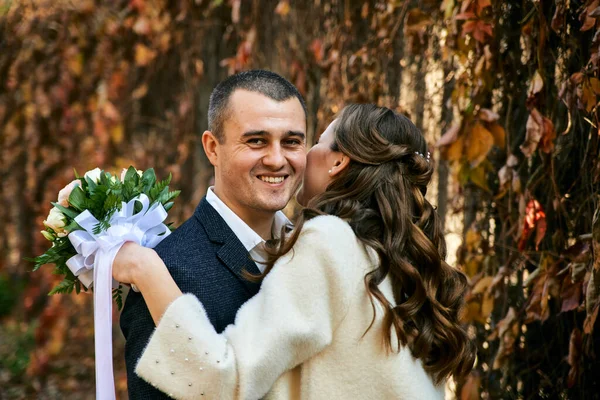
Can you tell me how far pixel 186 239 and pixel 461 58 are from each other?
47.1 inches

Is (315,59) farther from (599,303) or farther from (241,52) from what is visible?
(599,303)

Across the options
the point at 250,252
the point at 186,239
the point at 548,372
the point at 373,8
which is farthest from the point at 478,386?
the point at 373,8

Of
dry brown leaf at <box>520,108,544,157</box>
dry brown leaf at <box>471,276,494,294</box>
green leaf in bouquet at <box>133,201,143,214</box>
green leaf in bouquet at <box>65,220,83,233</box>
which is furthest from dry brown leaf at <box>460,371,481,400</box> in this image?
green leaf in bouquet at <box>65,220,83,233</box>

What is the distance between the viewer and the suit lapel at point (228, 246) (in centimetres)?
216

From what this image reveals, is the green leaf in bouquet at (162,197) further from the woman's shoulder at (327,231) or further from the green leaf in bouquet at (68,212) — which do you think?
the woman's shoulder at (327,231)

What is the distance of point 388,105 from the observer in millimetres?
3627

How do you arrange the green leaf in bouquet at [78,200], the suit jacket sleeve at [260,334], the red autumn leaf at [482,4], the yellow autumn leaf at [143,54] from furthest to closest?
the yellow autumn leaf at [143,54], the red autumn leaf at [482,4], the green leaf in bouquet at [78,200], the suit jacket sleeve at [260,334]

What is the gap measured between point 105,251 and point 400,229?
77 centimetres

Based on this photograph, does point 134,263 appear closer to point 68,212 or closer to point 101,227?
point 101,227

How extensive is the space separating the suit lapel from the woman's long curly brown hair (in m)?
0.10

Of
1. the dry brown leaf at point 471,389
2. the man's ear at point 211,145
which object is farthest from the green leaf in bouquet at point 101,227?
the dry brown leaf at point 471,389

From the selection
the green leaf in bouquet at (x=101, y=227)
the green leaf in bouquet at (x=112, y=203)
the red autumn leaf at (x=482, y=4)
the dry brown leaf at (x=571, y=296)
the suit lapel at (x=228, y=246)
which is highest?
the red autumn leaf at (x=482, y=4)

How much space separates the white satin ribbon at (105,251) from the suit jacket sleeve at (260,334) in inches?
10.0

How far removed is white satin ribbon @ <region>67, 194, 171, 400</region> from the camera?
207cm
